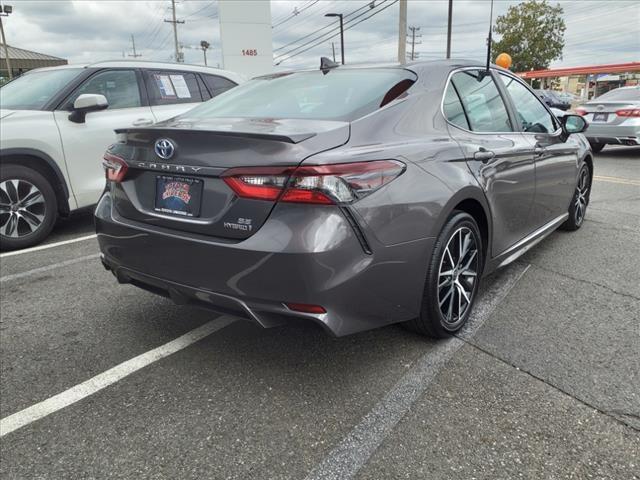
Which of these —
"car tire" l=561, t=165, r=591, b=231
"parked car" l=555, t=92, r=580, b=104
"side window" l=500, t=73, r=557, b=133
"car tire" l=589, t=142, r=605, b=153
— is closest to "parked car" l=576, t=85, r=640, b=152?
"car tire" l=589, t=142, r=605, b=153

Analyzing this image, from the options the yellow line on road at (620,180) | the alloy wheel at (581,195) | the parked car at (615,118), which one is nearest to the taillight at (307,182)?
the alloy wheel at (581,195)

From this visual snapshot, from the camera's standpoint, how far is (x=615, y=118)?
36.0 feet

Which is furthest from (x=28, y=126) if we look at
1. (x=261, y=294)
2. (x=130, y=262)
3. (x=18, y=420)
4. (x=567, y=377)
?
(x=567, y=377)

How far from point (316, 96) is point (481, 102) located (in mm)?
1174

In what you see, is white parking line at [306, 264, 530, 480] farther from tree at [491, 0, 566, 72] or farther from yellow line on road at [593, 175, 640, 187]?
tree at [491, 0, 566, 72]

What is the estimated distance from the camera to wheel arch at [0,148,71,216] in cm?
476

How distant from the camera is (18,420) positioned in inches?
90.0

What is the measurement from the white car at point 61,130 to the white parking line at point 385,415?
3.91 meters

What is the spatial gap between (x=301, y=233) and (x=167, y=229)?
75 centimetres

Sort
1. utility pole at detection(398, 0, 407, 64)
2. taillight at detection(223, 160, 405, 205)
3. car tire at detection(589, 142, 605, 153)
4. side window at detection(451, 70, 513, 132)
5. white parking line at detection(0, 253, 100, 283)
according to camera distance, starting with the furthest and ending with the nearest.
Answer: utility pole at detection(398, 0, 407, 64) < car tire at detection(589, 142, 605, 153) < white parking line at detection(0, 253, 100, 283) < side window at detection(451, 70, 513, 132) < taillight at detection(223, 160, 405, 205)

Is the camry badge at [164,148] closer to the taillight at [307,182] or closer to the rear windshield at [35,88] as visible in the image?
the taillight at [307,182]

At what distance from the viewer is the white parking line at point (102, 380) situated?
2295 millimetres

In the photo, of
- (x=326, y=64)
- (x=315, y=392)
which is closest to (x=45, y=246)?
(x=326, y=64)

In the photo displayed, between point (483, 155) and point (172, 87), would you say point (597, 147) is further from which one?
point (483, 155)
